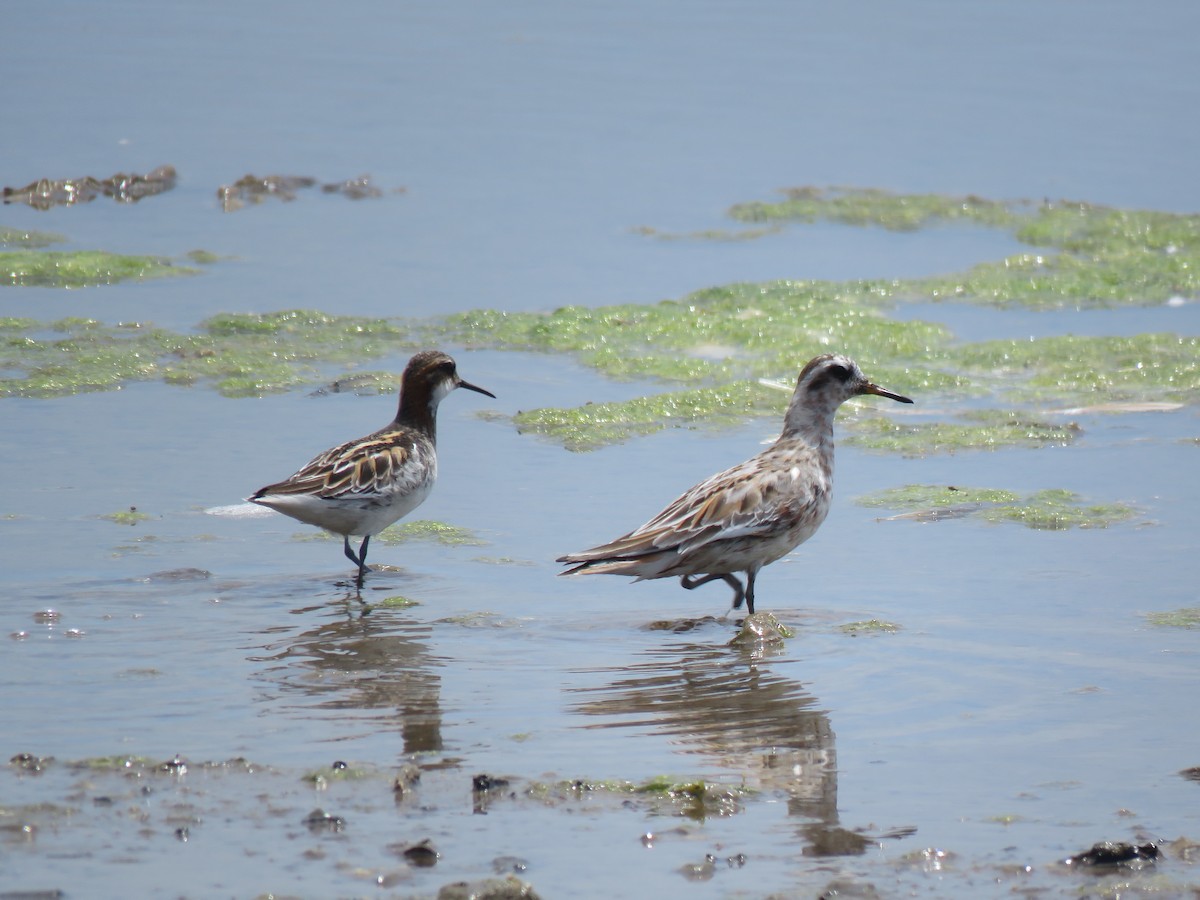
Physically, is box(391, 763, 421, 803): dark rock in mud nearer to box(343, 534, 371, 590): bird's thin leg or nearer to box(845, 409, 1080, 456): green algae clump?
box(343, 534, 371, 590): bird's thin leg

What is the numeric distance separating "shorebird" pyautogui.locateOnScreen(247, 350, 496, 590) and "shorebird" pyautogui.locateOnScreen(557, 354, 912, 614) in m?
1.30

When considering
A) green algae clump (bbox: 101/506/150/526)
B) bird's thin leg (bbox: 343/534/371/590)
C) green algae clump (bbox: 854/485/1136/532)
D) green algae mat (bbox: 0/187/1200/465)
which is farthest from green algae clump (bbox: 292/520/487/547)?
green algae clump (bbox: 854/485/1136/532)

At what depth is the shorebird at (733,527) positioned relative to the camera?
8.74 m

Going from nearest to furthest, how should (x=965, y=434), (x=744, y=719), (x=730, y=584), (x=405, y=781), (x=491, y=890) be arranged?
1. (x=491, y=890)
2. (x=405, y=781)
3. (x=744, y=719)
4. (x=730, y=584)
5. (x=965, y=434)

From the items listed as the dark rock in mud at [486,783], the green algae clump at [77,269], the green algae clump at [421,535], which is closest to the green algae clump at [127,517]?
the green algae clump at [421,535]

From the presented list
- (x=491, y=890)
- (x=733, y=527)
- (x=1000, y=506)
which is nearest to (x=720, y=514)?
(x=733, y=527)

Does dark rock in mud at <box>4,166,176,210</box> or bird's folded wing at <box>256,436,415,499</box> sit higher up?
dark rock in mud at <box>4,166,176,210</box>

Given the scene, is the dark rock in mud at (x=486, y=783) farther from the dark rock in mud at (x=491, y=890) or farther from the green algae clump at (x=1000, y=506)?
the green algae clump at (x=1000, y=506)

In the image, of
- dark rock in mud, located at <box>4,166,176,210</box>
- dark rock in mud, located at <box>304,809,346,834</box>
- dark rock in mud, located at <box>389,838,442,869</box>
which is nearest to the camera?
dark rock in mud, located at <box>389,838,442,869</box>

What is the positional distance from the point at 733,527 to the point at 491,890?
375 cm

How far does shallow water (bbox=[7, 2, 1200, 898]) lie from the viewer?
236 inches

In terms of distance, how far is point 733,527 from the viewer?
8812mm

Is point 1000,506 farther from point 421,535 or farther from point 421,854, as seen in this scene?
point 421,854

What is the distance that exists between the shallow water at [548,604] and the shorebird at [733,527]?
11.1 inches
